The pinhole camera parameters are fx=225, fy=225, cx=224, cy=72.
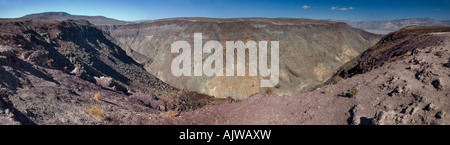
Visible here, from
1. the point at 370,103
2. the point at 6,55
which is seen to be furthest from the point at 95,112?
the point at 370,103

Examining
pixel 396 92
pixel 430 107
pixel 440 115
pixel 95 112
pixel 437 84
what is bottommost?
pixel 95 112

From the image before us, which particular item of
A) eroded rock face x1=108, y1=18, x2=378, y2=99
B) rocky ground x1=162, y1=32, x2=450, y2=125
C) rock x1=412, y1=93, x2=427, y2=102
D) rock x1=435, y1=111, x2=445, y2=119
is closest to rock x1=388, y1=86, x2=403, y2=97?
rocky ground x1=162, y1=32, x2=450, y2=125

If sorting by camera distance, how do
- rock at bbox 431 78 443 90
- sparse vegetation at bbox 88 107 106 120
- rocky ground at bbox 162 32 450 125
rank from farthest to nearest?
sparse vegetation at bbox 88 107 106 120
rock at bbox 431 78 443 90
rocky ground at bbox 162 32 450 125

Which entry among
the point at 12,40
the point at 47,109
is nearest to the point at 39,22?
the point at 12,40

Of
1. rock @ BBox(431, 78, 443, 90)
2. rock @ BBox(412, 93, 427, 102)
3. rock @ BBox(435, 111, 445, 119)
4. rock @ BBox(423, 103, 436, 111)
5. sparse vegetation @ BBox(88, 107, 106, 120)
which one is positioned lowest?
sparse vegetation @ BBox(88, 107, 106, 120)

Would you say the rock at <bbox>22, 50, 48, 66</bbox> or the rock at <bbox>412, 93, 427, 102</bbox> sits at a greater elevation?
the rock at <bbox>22, 50, 48, 66</bbox>

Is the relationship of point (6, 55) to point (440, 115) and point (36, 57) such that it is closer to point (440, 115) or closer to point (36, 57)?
point (36, 57)

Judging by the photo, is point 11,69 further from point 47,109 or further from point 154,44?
point 154,44

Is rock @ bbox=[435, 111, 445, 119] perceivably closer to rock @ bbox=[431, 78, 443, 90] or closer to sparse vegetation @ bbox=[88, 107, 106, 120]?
rock @ bbox=[431, 78, 443, 90]

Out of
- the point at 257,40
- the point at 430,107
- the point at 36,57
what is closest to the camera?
the point at 430,107
